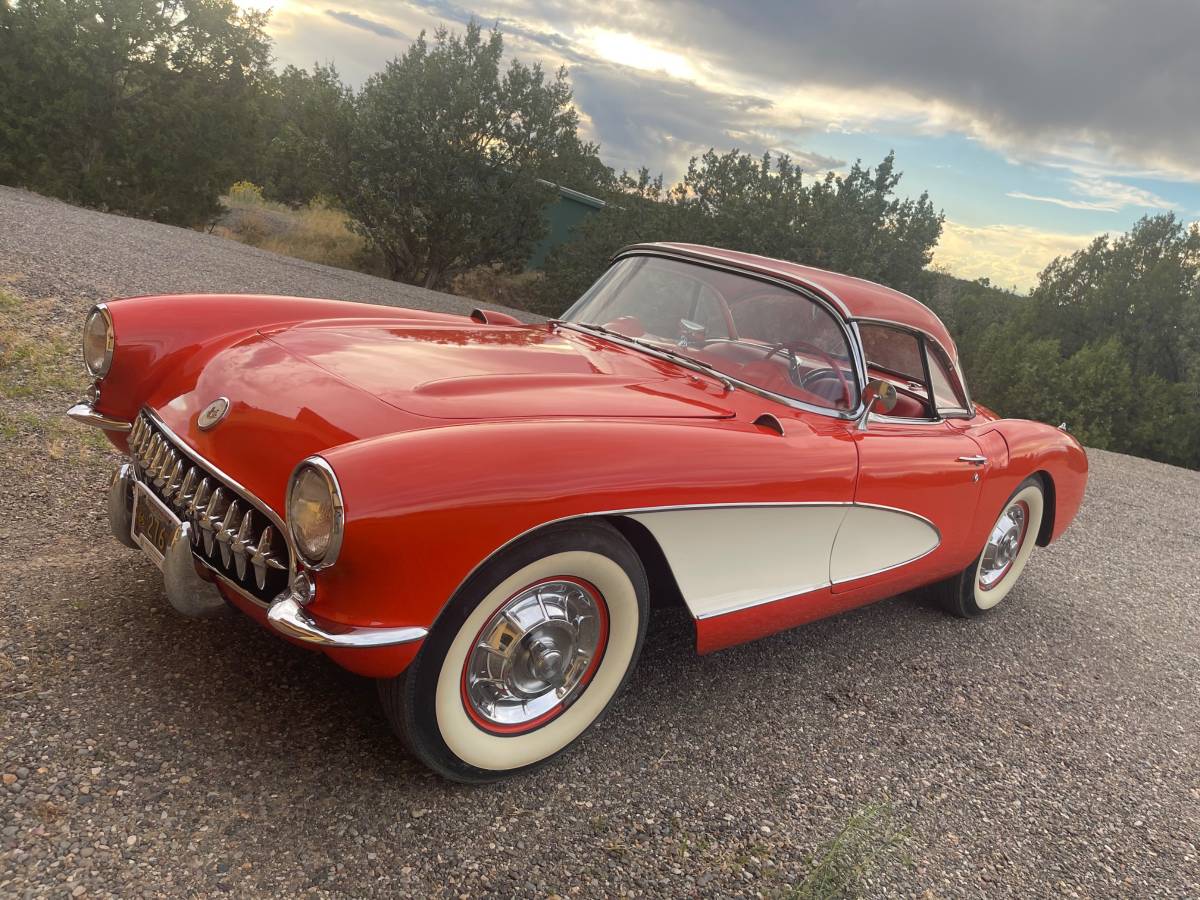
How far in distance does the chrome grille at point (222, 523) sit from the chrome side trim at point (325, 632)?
0.40 feet

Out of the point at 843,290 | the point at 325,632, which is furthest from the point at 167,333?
the point at 843,290

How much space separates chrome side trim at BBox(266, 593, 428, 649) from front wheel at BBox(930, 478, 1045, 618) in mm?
3074

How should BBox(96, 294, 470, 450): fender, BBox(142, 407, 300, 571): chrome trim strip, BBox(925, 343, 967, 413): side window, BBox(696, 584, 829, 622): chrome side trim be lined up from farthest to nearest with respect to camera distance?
BBox(925, 343, 967, 413): side window
BBox(96, 294, 470, 450): fender
BBox(696, 584, 829, 622): chrome side trim
BBox(142, 407, 300, 571): chrome trim strip

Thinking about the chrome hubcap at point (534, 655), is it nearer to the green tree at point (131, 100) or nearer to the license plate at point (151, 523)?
the license plate at point (151, 523)

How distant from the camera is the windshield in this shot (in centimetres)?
316

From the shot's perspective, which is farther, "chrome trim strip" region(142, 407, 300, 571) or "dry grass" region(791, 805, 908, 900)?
"dry grass" region(791, 805, 908, 900)

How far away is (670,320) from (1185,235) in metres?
33.1

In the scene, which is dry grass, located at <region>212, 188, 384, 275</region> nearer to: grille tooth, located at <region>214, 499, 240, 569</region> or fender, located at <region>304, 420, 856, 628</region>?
grille tooth, located at <region>214, 499, 240, 569</region>

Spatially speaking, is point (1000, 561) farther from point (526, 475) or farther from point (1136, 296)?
point (1136, 296)

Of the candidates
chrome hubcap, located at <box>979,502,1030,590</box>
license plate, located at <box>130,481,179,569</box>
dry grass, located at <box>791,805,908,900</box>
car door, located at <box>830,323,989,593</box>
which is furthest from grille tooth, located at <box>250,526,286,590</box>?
chrome hubcap, located at <box>979,502,1030,590</box>

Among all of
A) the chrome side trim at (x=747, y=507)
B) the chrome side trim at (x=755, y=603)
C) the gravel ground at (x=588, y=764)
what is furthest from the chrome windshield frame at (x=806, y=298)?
the gravel ground at (x=588, y=764)

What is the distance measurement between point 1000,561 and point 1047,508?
0.42 metres

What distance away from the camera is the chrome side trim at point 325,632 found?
6.05ft

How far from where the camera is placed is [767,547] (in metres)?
2.64
